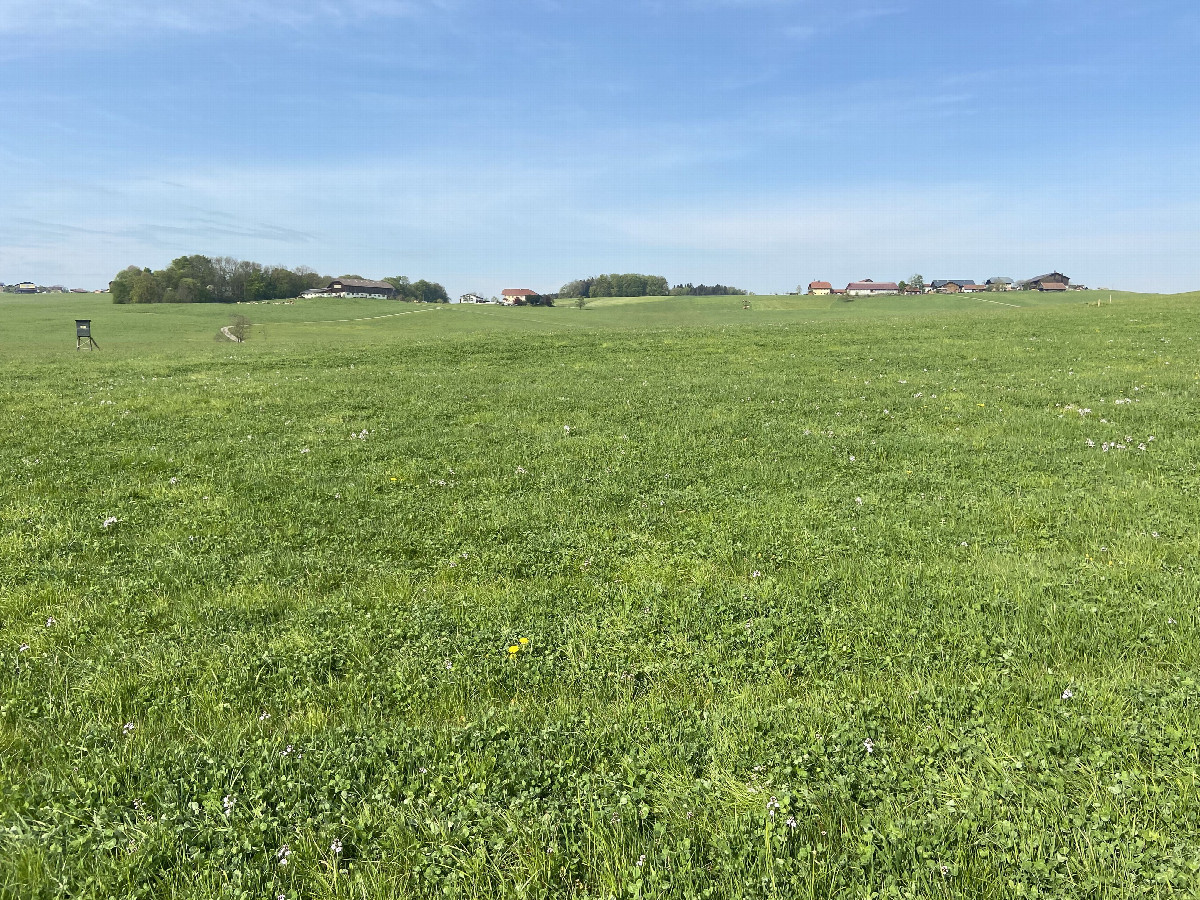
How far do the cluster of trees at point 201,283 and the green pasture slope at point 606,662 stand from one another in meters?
126

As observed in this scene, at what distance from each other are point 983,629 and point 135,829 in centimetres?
620

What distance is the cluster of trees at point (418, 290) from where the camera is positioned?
612 feet

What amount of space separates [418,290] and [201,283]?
3038 inches

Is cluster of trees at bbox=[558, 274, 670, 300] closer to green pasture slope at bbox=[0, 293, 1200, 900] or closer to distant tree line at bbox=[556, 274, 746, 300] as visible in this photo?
distant tree line at bbox=[556, 274, 746, 300]

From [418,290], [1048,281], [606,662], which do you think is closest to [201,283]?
[418,290]

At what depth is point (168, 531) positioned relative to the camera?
815cm

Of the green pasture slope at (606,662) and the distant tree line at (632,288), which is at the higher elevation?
the distant tree line at (632,288)

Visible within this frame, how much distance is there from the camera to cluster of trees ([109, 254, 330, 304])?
116m

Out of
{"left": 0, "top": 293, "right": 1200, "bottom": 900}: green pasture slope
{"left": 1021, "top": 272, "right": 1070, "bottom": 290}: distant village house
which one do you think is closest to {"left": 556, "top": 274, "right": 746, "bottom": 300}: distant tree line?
{"left": 1021, "top": 272, "right": 1070, "bottom": 290}: distant village house

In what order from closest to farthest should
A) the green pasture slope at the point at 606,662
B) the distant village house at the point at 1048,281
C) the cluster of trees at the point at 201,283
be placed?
the green pasture slope at the point at 606,662 < the cluster of trees at the point at 201,283 < the distant village house at the point at 1048,281

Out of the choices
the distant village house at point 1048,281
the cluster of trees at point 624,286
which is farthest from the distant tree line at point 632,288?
the distant village house at point 1048,281

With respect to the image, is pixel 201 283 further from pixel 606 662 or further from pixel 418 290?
pixel 606 662

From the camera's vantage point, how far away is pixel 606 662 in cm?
537

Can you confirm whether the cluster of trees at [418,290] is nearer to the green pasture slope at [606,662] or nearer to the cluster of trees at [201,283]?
the cluster of trees at [201,283]
